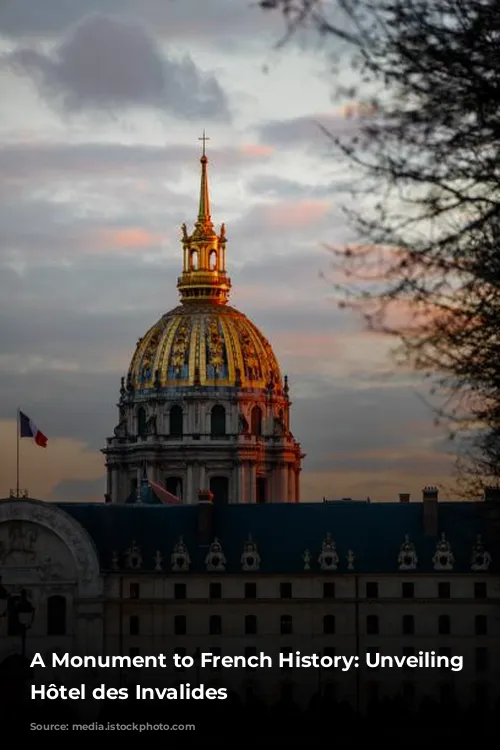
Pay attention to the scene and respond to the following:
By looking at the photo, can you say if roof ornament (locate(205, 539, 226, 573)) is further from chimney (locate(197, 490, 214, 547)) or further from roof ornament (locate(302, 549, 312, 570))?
roof ornament (locate(302, 549, 312, 570))

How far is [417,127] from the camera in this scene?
2778 centimetres

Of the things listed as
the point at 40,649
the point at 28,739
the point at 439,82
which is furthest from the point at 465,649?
the point at 439,82

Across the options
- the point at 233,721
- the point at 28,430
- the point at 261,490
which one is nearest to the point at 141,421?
the point at 261,490

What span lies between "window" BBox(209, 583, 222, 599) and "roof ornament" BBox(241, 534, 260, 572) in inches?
55.2

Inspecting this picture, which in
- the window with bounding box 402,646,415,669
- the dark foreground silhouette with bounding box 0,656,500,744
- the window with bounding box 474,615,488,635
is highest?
the window with bounding box 474,615,488,635

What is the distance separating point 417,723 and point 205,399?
479 feet

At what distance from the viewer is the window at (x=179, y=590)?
354 feet

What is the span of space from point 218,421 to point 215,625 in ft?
285

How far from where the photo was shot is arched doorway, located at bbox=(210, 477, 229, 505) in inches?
7210

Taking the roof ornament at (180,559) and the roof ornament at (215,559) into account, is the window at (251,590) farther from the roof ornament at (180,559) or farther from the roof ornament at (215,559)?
the roof ornament at (180,559)

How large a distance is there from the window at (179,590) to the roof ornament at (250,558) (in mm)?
2779

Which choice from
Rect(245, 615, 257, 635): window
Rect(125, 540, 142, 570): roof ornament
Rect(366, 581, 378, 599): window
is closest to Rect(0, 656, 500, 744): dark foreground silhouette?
Rect(245, 615, 257, 635): window

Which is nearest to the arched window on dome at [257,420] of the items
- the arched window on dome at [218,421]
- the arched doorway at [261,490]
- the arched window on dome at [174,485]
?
the arched window on dome at [218,421]

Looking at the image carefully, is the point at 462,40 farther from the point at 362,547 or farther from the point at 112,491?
the point at 112,491
